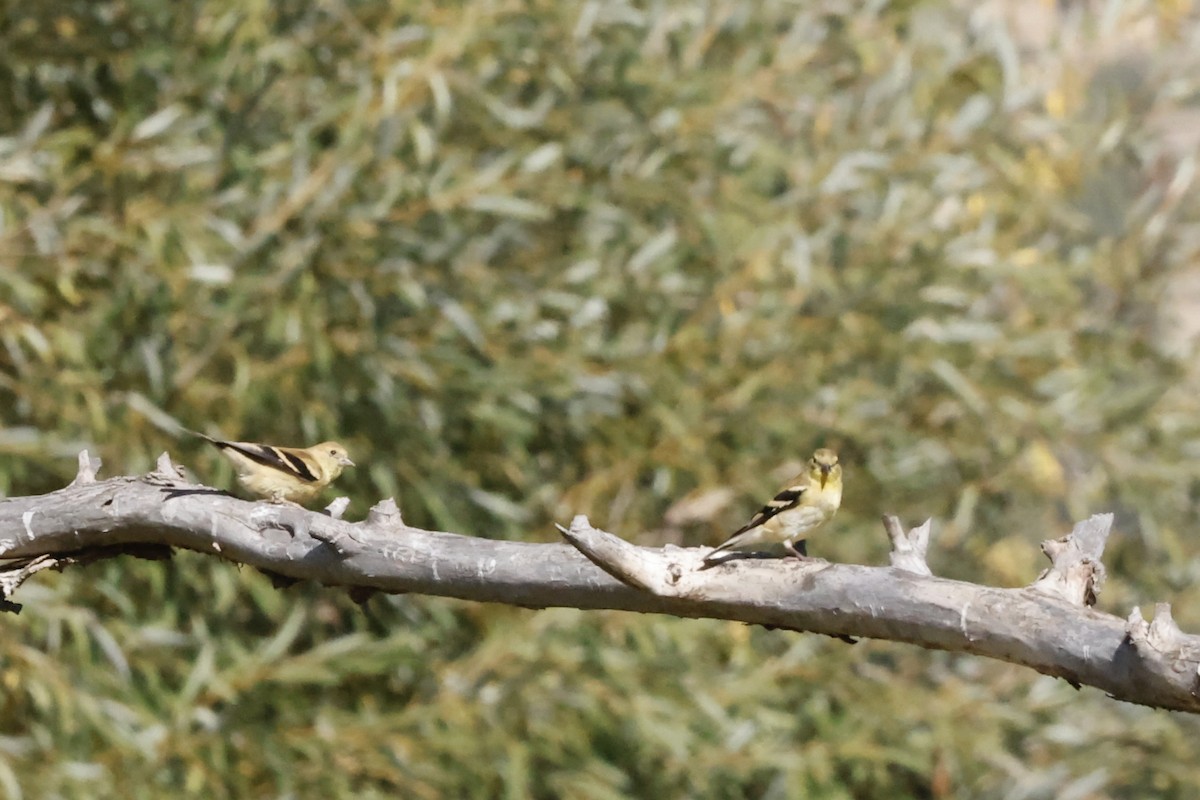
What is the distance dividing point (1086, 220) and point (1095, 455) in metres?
1.13

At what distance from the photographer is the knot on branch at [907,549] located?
2613mm

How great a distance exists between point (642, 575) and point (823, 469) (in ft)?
3.42

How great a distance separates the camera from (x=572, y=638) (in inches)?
238

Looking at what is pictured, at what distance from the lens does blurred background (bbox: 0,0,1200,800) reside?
5574 millimetres

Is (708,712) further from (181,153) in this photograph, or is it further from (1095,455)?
(181,153)

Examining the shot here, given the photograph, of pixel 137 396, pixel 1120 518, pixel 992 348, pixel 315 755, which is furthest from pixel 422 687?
pixel 1120 518

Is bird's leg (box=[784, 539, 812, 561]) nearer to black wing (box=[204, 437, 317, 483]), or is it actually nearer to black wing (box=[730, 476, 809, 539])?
black wing (box=[730, 476, 809, 539])

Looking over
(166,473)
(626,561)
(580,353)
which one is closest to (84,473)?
(166,473)

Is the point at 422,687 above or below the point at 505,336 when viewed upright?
below

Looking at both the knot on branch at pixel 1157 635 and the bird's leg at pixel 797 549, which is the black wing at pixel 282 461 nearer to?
the bird's leg at pixel 797 549

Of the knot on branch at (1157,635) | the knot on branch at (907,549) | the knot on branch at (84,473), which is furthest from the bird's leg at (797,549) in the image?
the knot on branch at (84,473)

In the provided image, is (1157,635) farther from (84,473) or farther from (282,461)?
(282,461)

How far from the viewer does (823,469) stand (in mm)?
3590

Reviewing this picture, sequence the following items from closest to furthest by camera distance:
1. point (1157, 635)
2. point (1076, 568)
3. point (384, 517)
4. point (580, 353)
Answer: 1. point (1157, 635)
2. point (1076, 568)
3. point (384, 517)
4. point (580, 353)
